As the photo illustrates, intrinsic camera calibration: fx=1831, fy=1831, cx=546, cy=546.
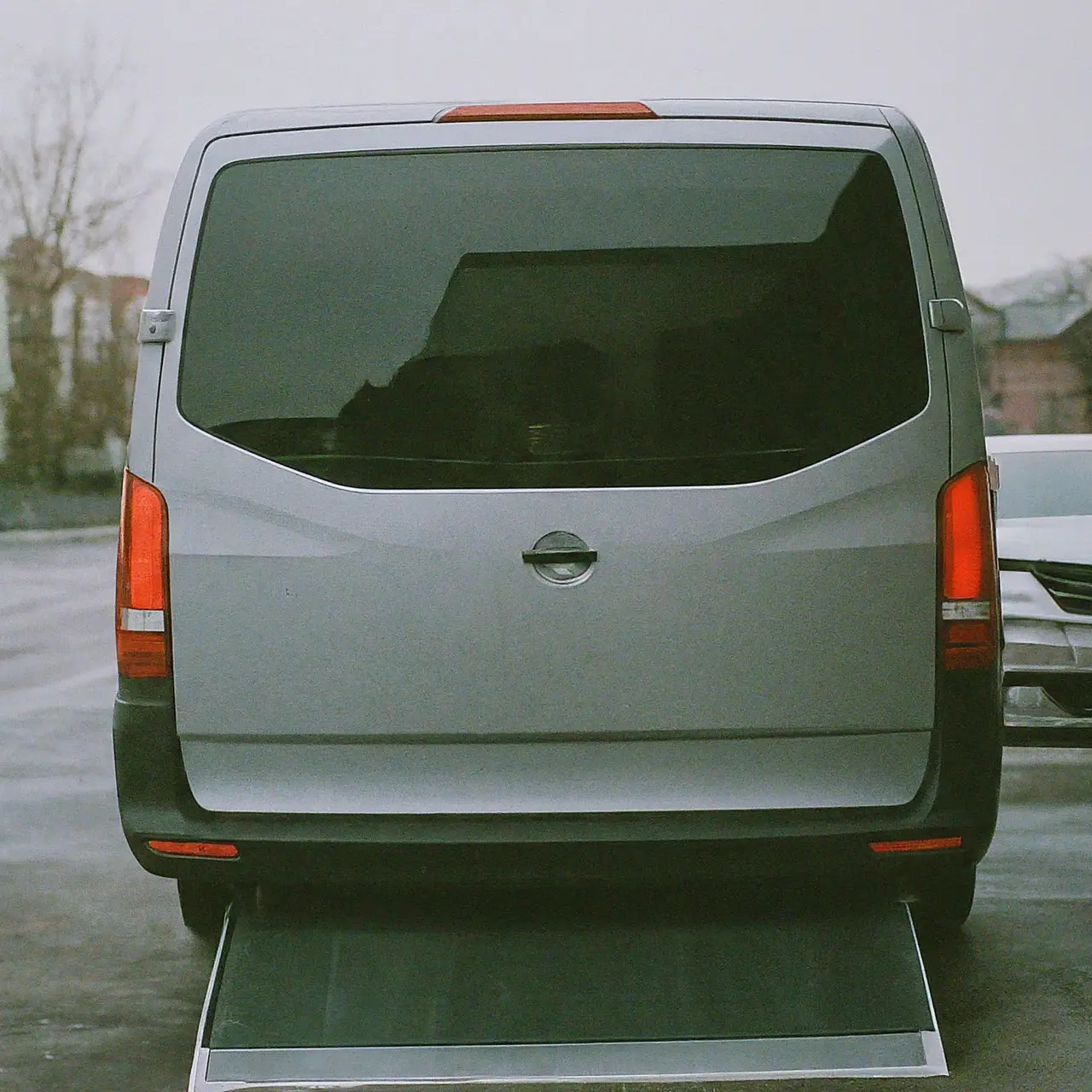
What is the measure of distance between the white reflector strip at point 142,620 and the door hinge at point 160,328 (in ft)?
1.86

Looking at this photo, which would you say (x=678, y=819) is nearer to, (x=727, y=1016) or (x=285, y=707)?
(x=727, y=1016)

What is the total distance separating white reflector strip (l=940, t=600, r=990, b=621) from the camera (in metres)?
3.82

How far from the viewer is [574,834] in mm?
3812

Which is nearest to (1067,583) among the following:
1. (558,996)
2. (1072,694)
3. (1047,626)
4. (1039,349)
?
(1047,626)

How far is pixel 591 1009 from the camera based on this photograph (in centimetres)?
398

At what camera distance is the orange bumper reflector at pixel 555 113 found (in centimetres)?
387

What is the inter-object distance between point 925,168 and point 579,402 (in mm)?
902

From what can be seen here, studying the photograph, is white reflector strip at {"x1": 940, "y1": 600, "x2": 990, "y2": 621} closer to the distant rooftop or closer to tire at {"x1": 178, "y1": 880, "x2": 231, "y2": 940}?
tire at {"x1": 178, "y1": 880, "x2": 231, "y2": 940}

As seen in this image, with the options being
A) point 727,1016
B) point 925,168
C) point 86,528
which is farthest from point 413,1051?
point 86,528

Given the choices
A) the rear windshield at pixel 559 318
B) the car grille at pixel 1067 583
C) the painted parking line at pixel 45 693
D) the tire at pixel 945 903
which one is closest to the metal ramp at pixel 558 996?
the tire at pixel 945 903

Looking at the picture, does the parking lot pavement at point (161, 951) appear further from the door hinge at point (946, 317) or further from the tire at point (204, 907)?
the door hinge at point (946, 317)

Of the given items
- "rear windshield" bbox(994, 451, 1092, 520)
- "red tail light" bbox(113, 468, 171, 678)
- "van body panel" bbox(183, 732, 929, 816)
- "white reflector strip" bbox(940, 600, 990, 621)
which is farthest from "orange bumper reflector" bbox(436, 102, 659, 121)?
"rear windshield" bbox(994, 451, 1092, 520)

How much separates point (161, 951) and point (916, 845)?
7.38 feet

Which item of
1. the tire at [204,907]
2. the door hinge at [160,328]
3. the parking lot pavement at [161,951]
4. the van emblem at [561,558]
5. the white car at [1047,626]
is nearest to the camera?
the van emblem at [561,558]
